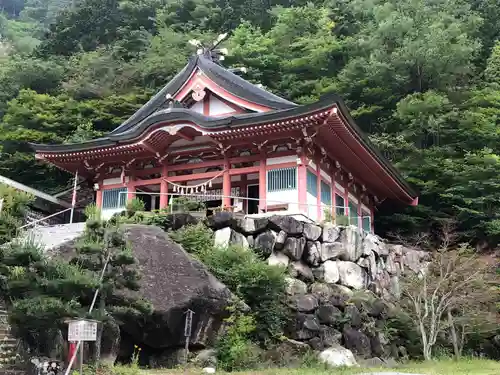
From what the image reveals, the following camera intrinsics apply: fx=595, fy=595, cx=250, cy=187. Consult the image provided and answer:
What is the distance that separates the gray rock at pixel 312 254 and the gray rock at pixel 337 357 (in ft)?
10.1

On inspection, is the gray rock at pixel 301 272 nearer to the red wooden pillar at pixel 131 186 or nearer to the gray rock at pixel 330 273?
the gray rock at pixel 330 273

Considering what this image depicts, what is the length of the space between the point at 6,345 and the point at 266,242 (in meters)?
7.76

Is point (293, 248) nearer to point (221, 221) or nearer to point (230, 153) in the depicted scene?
point (221, 221)

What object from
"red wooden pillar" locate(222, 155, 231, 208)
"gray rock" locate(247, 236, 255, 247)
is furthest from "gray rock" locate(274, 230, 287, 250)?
"red wooden pillar" locate(222, 155, 231, 208)

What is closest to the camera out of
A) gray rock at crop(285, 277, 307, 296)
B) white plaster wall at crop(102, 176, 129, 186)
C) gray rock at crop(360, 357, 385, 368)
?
gray rock at crop(360, 357, 385, 368)

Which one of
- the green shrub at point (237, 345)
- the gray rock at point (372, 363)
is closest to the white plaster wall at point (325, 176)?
the gray rock at point (372, 363)

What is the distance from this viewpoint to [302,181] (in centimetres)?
1942

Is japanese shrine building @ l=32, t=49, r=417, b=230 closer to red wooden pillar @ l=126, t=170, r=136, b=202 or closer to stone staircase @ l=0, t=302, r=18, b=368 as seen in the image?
red wooden pillar @ l=126, t=170, r=136, b=202

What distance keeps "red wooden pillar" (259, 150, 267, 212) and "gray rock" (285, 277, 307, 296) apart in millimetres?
3433

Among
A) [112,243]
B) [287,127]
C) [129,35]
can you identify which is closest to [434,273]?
[287,127]

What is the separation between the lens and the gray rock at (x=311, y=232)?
17.8 m

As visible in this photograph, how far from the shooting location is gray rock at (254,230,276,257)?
56.5 ft

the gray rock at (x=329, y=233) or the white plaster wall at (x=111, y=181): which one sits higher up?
the white plaster wall at (x=111, y=181)

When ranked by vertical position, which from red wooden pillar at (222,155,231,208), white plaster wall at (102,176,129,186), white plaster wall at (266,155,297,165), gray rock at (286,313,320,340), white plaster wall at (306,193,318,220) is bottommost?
gray rock at (286,313,320,340)
